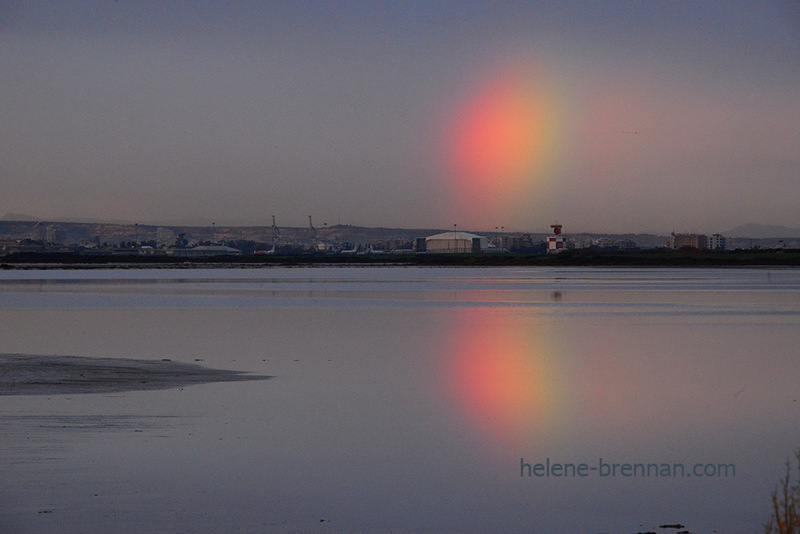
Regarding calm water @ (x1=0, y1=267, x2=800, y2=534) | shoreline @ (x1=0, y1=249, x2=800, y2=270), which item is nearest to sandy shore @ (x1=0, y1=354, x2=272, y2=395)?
calm water @ (x1=0, y1=267, x2=800, y2=534)

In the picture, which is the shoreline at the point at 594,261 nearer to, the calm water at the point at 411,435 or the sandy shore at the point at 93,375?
Result: the calm water at the point at 411,435

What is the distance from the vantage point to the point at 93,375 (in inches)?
575

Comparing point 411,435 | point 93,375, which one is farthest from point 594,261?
point 411,435

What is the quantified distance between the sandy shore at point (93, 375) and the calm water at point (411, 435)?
644mm

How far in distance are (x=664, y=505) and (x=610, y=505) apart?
0.41 metres

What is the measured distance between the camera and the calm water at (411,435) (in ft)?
24.1

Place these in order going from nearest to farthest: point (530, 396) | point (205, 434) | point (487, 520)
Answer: point (487, 520), point (205, 434), point (530, 396)

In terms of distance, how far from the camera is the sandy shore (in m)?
13.2

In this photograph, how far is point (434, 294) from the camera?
4491 cm

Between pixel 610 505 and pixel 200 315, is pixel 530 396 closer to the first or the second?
pixel 610 505

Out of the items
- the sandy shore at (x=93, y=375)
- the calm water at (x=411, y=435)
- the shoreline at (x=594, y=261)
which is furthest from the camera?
the shoreline at (x=594, y=261)

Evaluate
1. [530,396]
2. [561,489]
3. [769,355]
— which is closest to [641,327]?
[769,355]

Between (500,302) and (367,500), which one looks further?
(500,302)

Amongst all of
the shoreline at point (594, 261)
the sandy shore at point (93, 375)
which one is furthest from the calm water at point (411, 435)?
the shoreline at point (594, 261)
